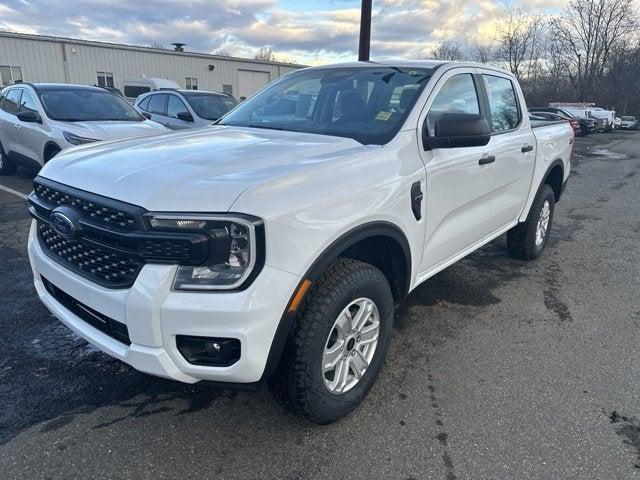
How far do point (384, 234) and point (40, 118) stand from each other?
7081 millimetres

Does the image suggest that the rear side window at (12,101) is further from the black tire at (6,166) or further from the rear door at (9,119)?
the black tire at (6,166)


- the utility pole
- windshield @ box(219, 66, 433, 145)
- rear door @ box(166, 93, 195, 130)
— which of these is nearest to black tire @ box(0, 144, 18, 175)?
rear door @ box(166, 93, 195, 130)

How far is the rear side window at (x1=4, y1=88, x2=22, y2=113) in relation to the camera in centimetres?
857

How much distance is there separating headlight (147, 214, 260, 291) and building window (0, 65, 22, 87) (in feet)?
92.6

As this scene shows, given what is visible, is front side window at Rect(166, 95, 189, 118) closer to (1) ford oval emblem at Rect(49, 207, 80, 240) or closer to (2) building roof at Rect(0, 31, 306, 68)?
(1) ford oval emblem at Rect(49, 207, 80, 240)

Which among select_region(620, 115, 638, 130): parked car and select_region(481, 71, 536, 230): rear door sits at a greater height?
select_region(481, 71, 536, 230): rear door

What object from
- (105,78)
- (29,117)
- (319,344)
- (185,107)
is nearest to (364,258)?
(319,344)

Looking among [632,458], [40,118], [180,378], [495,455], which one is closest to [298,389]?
[180,378]

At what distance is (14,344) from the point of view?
340 cm

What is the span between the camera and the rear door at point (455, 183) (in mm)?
3129

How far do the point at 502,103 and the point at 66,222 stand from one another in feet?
11.8

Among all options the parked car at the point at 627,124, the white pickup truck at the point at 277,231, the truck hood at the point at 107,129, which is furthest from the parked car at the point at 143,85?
the parked car at the point at 627,124

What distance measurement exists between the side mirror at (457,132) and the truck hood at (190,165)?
1.66 ft

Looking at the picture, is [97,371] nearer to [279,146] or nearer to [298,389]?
[298,389]
